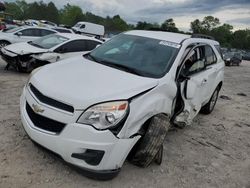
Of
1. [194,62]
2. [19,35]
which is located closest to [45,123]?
[194,62]

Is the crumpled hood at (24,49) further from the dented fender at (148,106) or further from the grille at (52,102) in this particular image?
the dented fender at (148,106)

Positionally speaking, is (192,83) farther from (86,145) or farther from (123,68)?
(86,145)

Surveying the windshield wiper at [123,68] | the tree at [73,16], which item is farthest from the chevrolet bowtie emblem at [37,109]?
the tree at [73,16]

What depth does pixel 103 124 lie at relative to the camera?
10.9 feet

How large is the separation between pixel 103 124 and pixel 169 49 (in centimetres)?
207

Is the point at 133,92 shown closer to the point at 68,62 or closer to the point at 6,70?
the point at 68,62

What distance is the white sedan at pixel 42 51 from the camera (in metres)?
9.40

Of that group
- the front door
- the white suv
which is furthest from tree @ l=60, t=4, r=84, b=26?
the white suv

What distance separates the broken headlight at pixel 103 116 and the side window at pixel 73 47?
22.5 feet

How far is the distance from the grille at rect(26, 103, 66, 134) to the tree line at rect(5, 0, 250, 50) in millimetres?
75209

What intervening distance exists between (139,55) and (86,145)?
2005 mm

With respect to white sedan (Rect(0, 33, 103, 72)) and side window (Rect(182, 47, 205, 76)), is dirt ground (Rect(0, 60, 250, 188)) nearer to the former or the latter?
side window (Rect(182, 47, 205, 76))

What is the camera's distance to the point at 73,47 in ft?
33.9

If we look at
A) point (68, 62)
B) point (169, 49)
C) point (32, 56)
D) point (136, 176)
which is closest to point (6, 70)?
point (32, 56)
